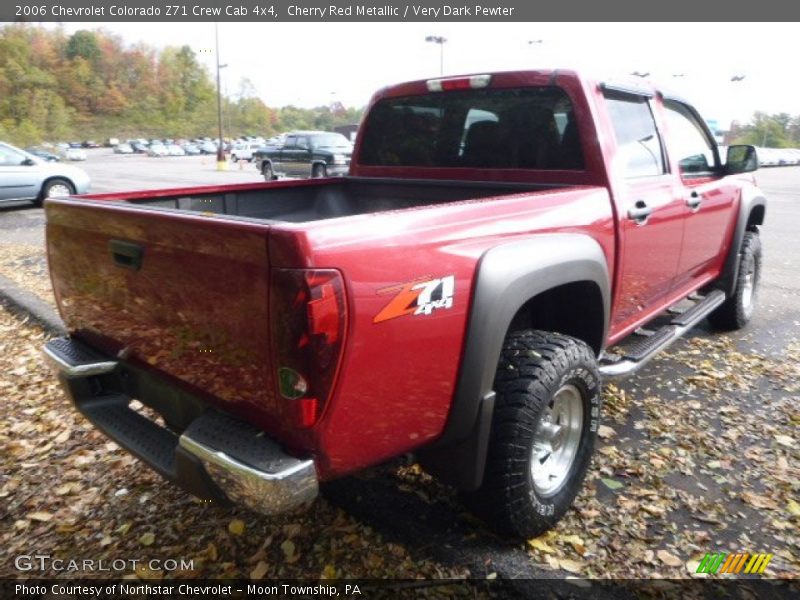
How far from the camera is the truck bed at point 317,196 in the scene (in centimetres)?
327

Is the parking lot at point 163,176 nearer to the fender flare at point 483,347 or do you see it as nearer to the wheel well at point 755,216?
the wheel well at point 755,216

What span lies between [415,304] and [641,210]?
5.87 ft

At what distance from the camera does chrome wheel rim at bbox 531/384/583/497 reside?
2.60m

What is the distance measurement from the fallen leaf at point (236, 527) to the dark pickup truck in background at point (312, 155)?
18.6m

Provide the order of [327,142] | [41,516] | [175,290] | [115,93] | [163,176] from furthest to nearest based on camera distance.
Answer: [115,93] → [163,176] → [327,142] → [41,516] → [175,290]

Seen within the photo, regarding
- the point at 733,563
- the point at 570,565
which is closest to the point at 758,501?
the point at 733,563

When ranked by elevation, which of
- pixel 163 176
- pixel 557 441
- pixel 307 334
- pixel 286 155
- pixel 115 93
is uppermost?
pixel 115 93

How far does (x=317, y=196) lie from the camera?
4082 mm

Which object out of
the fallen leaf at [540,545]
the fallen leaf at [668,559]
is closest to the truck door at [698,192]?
the fallen leaf at [668,559]

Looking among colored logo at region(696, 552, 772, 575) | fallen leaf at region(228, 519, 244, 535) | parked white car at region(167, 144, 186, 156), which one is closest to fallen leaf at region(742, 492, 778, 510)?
colored logo at region(696, 552, 772, 575)

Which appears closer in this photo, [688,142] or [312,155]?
[688,142]

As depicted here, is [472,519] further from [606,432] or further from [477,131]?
[477,131]

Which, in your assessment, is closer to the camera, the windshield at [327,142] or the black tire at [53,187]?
the black tire at [53,187]

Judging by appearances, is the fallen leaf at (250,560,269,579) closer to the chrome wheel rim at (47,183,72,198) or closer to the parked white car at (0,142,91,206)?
the parked white car at (0,142,91,206)
